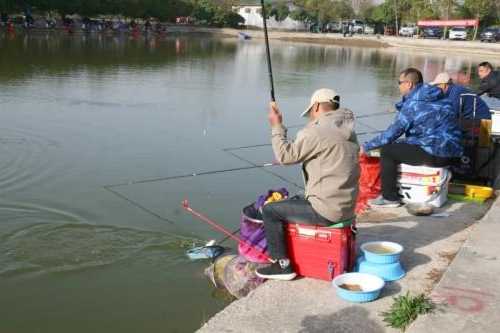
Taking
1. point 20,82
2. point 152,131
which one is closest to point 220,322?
point 152,131

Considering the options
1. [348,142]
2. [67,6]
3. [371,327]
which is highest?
[67,6]

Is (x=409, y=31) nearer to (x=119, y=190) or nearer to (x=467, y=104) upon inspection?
(x=467, y=104)

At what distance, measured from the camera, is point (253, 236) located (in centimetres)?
447

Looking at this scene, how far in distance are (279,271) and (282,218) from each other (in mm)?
362

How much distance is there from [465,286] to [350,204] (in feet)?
2.81

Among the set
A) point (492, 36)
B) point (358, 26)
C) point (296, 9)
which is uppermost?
point (296, 9)

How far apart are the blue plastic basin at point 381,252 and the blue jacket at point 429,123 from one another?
1570 mm

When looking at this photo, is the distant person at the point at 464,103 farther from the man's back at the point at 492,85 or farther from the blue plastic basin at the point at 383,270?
the blue plastic basin at the point at 383,270

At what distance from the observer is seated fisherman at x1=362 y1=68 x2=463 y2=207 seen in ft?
18.8

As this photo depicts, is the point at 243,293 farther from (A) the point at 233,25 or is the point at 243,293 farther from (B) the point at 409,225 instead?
(A) the point at 233,25

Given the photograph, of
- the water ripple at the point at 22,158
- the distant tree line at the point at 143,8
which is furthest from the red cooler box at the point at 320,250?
the distant tree line at the point at 143,8

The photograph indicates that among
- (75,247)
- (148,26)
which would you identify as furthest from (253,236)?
(148,26)

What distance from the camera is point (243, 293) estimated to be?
4551 millimetres

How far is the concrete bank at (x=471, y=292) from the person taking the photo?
346cm
